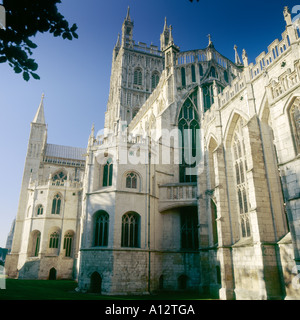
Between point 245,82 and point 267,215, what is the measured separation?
890 centimetres

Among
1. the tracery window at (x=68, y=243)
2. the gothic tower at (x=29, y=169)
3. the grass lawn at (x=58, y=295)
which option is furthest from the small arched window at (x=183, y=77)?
the gothic tower at (x=29, y=169)

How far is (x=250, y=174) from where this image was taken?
14.8 metres

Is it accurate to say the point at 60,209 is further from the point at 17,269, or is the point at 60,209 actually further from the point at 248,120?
the point at 248,120

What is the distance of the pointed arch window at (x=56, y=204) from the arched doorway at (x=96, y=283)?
1851 cm

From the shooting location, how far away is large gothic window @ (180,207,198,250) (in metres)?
22.1

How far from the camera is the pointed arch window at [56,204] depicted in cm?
3572

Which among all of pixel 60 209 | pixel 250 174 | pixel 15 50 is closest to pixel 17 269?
pixel 60 209

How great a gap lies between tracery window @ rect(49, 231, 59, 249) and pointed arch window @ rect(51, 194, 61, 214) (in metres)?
2.84

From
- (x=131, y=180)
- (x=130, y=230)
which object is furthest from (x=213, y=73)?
(x=130, y=230)

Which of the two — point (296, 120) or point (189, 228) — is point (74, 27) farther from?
point (189, 228)

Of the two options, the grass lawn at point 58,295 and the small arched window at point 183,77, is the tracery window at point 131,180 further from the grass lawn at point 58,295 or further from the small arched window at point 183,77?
the small arched window at point 183,77

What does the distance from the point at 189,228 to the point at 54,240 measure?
20974 millimetres

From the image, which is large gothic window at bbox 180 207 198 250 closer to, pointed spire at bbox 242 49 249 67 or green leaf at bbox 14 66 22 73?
pointed spire at bbox 242 49 249 67

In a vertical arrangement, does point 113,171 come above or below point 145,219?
above
